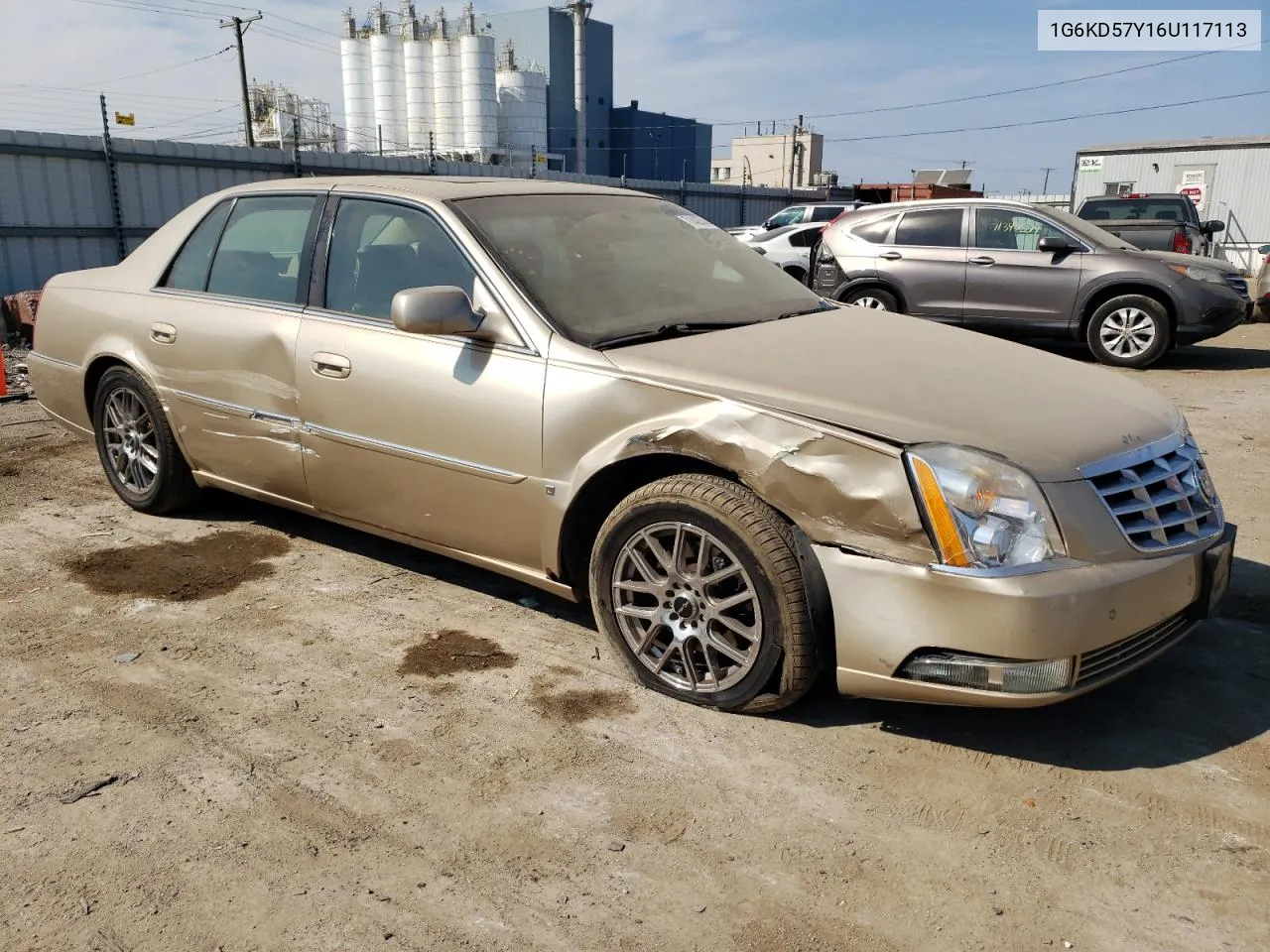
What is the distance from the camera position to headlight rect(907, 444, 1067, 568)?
2.65 meters

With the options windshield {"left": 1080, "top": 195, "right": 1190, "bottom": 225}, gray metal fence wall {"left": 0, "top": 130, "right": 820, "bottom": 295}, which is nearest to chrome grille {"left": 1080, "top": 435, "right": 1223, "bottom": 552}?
gray metal fence wall {"left": 0, "top": 130, "right": 820, "bottom": 295}

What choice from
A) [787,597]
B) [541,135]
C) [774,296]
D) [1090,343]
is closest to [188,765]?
[787,597]

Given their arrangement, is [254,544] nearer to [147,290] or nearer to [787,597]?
[147,290]

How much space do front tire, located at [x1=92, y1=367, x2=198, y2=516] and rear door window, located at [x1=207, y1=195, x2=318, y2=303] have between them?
739mm

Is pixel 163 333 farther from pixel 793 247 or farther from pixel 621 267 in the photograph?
pixel 793 247

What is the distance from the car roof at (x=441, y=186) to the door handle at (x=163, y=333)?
2.55ft

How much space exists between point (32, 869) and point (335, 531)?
265 cm

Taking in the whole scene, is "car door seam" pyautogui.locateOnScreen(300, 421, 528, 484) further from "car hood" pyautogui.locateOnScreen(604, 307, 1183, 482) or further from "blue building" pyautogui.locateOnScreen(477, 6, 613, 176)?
"blue building" pyautogui.locateOnScreen(477, 6, 613, 176)

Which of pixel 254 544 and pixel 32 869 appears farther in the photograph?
pixel 254 544

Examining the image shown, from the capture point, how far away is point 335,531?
16.4ft

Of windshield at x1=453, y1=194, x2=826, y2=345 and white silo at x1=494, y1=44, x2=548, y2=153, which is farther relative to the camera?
white silo at x1=494, y1=44, x2=548, y2=153

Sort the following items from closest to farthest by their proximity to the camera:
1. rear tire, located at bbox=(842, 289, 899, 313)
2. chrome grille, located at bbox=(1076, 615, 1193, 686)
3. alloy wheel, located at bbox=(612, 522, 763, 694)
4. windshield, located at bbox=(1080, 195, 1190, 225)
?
chrome grille, located at bbox=(1076, 615, 1193, 686) → alloy wheel, located at bbox=(612, 522, 763, 694) → rear tire, located at bbox=(842, 289, 899, 313) → windshield, located at bbox=(1080, 195, 1190, 225)

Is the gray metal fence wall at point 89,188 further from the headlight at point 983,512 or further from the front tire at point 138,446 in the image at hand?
the headlight at point 983,512

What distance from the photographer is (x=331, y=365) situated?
12.9 feet
